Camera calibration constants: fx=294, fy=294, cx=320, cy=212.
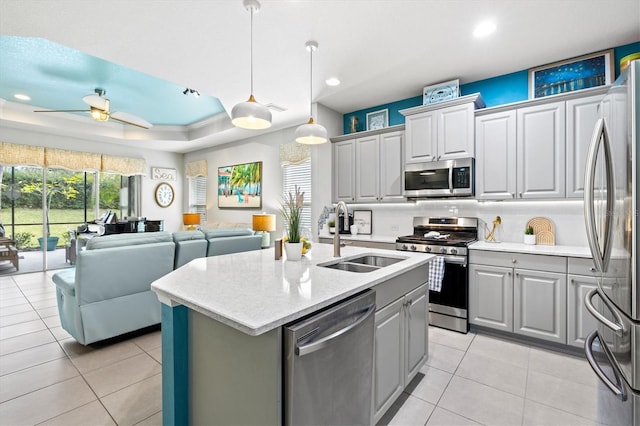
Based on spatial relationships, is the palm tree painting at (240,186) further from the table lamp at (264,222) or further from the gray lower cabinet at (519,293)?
the gray lower cabinet at (519,293)

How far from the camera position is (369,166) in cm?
428

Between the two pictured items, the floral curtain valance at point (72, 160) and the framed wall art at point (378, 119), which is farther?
the floral curtain valance at point (72, 160)

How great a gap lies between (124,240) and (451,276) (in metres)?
3.34

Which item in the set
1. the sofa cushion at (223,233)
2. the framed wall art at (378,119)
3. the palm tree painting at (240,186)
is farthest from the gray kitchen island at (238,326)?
the palm tree painting at (240,186)

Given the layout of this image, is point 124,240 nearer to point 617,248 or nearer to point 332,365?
point 332,365

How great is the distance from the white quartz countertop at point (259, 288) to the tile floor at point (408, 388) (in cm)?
96

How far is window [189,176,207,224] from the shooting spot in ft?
24.4

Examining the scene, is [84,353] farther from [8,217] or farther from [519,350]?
[8,217]

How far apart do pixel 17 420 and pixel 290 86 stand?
12.5ft

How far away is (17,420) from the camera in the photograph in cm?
183

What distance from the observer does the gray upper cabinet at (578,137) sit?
110 inches

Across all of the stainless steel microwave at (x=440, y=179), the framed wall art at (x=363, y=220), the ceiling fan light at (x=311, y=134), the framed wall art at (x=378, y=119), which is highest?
the framed wall art at (x=378, y=119)

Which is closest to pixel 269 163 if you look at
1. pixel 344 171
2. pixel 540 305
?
pixel 344 171

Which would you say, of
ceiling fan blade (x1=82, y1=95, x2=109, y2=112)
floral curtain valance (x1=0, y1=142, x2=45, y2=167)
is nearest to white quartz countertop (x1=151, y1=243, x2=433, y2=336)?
ceiling fan blade (x1=82, y1=95, x2=109, y2=112)
